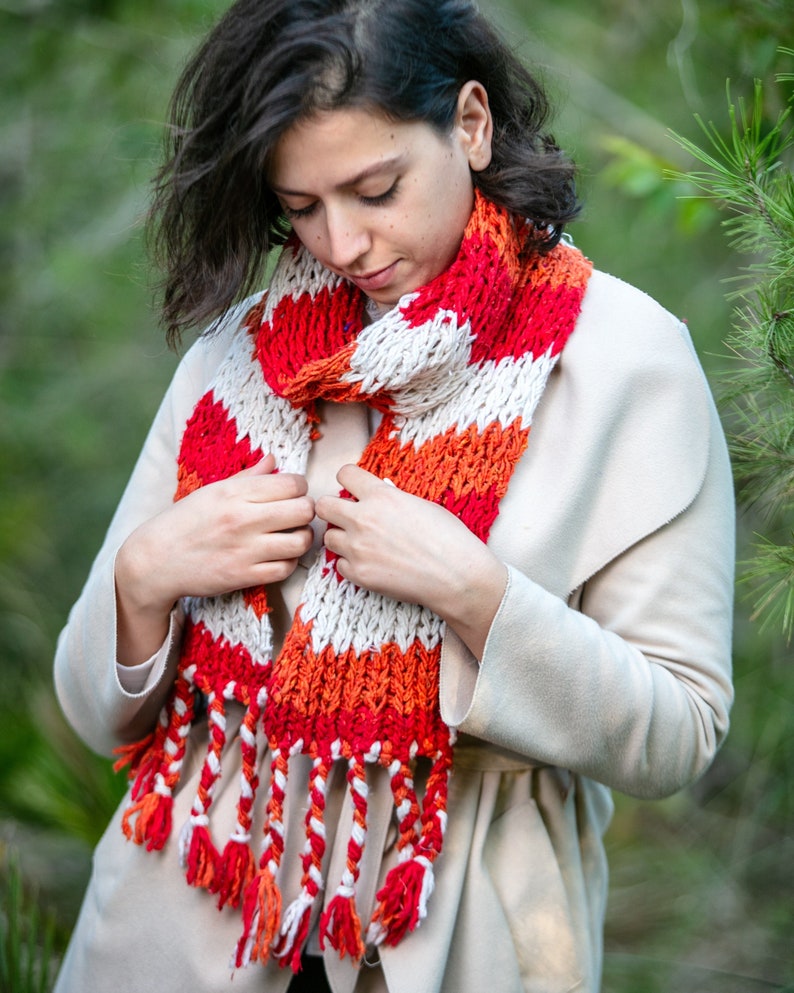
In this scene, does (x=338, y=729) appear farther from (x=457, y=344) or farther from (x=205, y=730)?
(x=457, y=344)

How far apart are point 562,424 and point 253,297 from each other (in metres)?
0.57

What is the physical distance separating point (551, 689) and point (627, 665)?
94mm

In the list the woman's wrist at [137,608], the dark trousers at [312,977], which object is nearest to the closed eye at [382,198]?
the woman's wrist at [137,608]

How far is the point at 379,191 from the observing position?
4.04ft

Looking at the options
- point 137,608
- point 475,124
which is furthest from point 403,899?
point 475,124

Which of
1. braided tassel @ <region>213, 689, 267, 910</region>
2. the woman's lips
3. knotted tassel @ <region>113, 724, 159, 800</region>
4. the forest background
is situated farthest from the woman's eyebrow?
the forest background

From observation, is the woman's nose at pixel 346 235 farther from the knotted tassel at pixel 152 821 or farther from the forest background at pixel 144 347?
the forest background at pixel 144 347

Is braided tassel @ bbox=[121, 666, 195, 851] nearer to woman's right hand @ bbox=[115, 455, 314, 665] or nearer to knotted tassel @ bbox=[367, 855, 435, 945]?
woman's right hand @ bbox=[115, 455, 314, 665]

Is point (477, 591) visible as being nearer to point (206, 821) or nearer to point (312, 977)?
point (206, 821)

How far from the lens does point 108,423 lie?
4.23 m

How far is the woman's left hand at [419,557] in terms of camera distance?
1.17 m

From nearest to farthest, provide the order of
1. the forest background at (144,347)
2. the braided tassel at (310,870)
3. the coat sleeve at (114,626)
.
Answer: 1. the braided tassel at (310,870)
2. the coat sleeve at (114,626)
3. the forest background at (144,347)

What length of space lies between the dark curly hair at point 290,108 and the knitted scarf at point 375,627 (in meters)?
0.12

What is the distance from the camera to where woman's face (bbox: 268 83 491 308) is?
3.98 feet
